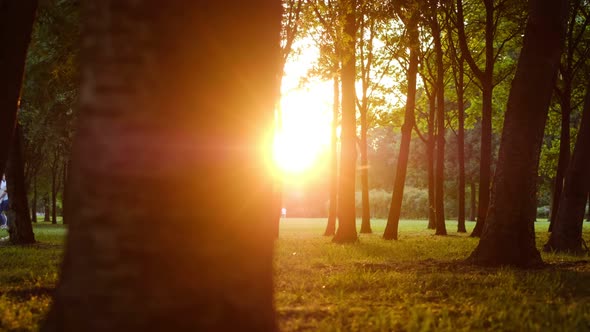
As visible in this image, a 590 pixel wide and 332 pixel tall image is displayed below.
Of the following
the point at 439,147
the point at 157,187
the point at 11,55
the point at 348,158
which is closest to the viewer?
the point at 157,187

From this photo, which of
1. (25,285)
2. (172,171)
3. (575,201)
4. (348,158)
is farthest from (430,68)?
(172,171)

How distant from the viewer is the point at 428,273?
8227 mm

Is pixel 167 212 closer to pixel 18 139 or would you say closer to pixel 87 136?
pixel 87 136

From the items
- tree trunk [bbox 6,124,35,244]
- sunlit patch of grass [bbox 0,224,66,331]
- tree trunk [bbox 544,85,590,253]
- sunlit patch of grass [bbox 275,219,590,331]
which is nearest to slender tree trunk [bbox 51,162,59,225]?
tree trunk [bbox 6,124,35,244]

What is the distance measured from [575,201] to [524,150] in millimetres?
4968

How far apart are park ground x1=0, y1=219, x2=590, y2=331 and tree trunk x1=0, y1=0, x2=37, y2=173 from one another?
2.16 meters

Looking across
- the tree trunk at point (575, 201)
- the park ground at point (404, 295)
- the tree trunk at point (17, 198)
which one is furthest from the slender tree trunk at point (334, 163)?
the tree trunk at point (17, 198)

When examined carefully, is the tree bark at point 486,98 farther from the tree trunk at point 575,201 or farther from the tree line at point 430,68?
the tree trunk at point 575,201

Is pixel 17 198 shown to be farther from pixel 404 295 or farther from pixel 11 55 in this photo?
pixel 404 295

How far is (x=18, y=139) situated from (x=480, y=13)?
2227cm

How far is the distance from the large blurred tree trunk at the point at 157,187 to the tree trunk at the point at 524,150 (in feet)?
24.3

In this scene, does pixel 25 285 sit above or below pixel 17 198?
below

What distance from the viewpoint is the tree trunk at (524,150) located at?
28.9 feet

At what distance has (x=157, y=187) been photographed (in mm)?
2359
